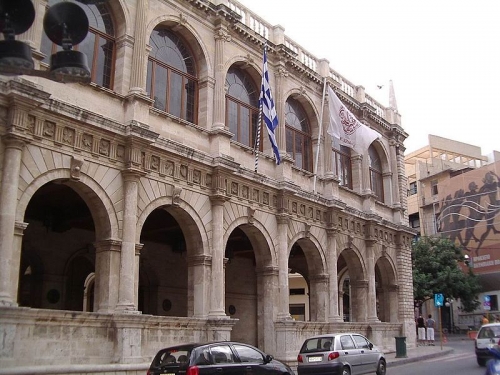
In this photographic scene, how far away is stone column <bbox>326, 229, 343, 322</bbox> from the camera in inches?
951

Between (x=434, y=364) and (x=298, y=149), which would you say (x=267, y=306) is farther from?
(x=298, y=149)

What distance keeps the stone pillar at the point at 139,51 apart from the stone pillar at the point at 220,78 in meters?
3.23

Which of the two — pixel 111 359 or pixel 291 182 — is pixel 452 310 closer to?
pixel 291 182

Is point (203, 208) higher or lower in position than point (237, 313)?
higher

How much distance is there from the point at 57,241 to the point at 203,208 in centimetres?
590

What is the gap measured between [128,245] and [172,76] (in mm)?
6655

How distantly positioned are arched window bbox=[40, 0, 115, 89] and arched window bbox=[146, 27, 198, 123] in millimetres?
1437

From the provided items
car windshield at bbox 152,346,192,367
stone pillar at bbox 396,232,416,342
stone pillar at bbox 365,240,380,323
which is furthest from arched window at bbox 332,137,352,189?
car windshield at bbox 152,346,192,367

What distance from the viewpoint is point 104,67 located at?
17906 mm

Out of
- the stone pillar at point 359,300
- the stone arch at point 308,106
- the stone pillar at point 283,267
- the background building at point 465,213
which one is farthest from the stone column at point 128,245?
the background building at point 465,213

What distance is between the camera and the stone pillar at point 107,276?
15.8 metres

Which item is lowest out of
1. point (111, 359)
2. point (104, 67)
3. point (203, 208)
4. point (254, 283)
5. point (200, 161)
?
point (111, 359)

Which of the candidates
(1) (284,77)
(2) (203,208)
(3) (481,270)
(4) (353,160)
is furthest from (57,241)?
(3) (481,270)

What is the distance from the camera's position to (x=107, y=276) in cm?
1588
